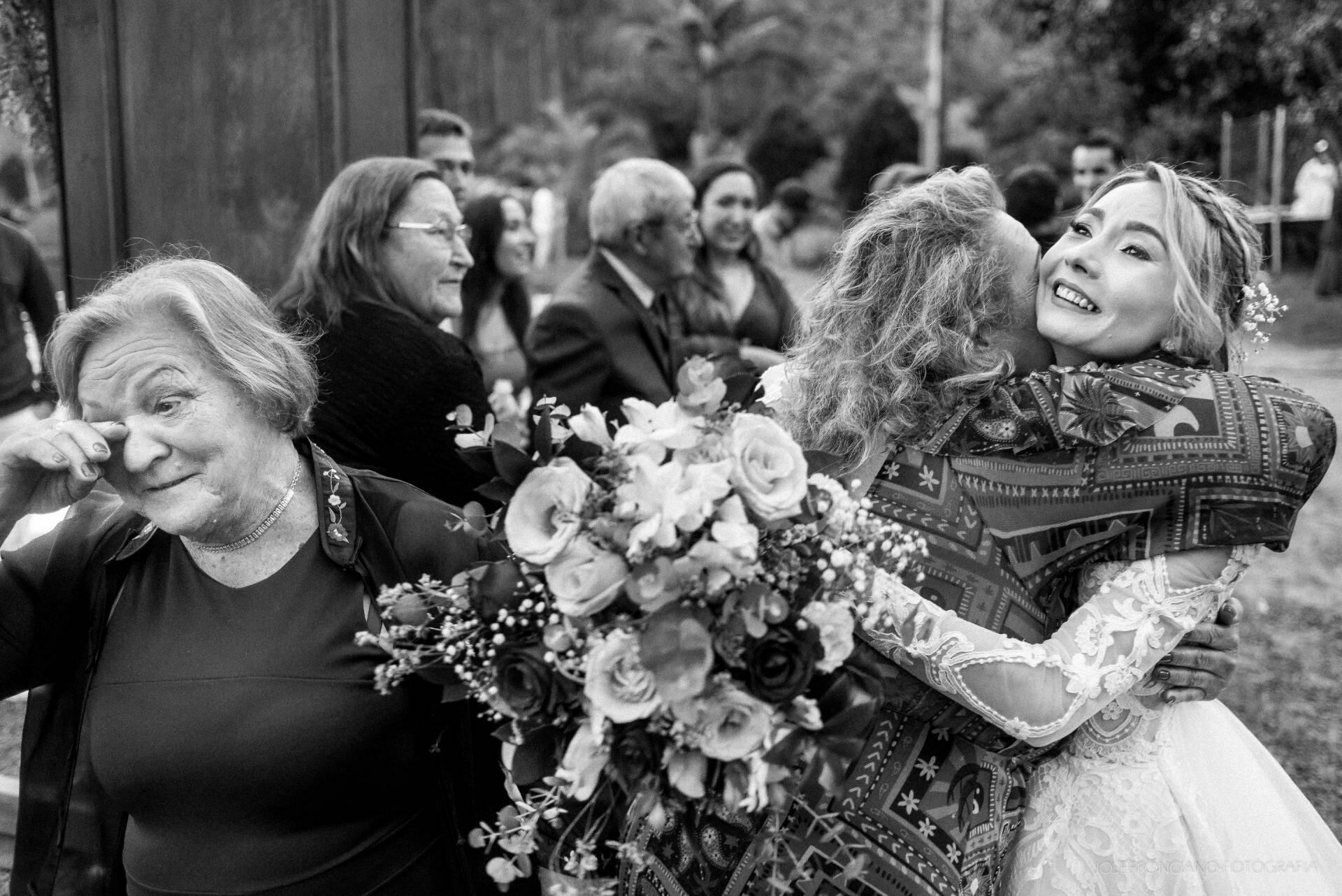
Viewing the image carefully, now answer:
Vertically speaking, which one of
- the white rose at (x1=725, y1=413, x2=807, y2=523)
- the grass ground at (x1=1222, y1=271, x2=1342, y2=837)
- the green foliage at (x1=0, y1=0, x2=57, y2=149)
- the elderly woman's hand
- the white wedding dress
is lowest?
the grass ground at (x1=1222, y1=271, x2=1342, y2=837)

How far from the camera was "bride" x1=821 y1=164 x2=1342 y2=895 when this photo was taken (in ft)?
7.13

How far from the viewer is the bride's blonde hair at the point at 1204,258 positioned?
92.2 inches

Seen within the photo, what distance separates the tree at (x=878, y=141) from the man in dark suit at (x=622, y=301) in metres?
20.6

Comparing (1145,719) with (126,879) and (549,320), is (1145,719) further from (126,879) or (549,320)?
(549,320)

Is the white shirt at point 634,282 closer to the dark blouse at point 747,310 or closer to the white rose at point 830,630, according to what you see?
the dark blouse at point 747,310

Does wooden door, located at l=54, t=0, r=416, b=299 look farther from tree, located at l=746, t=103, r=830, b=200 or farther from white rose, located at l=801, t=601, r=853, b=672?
tree, located at l=746, t=103, r=830, b=200

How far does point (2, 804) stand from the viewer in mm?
3977

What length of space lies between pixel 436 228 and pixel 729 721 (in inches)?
97.3

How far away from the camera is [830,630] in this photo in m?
1.80

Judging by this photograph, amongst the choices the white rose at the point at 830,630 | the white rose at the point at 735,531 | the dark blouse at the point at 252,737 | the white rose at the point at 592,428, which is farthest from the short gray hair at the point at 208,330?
the white rose at the point at 830,630

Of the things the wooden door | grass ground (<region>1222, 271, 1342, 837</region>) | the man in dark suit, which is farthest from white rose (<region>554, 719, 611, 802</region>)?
the man in dark suit

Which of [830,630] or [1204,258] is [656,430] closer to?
[830,630]

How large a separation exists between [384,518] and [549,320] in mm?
2805

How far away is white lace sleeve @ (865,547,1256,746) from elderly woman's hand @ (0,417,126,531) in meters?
1.33
